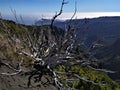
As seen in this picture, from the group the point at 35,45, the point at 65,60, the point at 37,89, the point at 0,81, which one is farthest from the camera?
the point at 35,45

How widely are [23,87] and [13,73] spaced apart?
0.75 meters

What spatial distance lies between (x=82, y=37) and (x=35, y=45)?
2.51 metres

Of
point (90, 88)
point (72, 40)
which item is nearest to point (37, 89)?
point (72, 40)

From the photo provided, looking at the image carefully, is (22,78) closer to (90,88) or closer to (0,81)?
(0,81)

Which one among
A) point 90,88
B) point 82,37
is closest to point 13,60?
point 82,37

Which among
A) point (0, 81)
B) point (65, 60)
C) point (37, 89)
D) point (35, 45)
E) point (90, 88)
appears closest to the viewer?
point (0, 81)

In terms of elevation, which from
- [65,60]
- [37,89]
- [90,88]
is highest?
[65,60]

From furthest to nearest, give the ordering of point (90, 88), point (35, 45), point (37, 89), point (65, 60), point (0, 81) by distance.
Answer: point (90, 88) → point (35, 45) → point (65, 60) → point (37, 89) → point (0, 81)

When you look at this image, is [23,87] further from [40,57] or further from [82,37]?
[82,37]

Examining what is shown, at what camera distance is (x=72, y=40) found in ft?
57.3

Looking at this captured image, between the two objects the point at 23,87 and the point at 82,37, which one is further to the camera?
the point at 82,37

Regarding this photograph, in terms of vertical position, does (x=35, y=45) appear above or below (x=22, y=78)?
above

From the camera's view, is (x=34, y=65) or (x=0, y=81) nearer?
(x=0, y=81)

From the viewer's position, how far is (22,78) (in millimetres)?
15445
